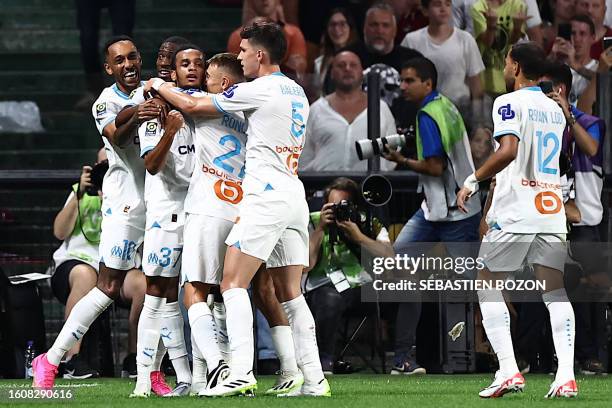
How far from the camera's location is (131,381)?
1170 cm

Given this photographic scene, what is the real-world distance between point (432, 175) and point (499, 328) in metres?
3.33

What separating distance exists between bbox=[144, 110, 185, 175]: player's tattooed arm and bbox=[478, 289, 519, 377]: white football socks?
2107 mm

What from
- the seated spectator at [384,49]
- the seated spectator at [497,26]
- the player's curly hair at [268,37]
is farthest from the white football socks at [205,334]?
the seated spectator at [497,26]

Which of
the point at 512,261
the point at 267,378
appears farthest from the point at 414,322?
the point at 512,261

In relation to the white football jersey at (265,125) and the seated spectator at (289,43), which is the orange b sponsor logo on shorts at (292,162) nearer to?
the white football jersey at (265,125)

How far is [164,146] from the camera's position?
9297 mm

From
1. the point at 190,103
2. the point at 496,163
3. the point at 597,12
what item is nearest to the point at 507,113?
the point at 496,163

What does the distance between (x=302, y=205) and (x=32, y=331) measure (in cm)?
413

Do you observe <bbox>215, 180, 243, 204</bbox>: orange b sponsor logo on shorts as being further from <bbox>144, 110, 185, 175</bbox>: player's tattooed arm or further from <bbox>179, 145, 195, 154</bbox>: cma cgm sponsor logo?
<bbox>179, 145, 195, 154</bbox>: cma cgm sponsor logo

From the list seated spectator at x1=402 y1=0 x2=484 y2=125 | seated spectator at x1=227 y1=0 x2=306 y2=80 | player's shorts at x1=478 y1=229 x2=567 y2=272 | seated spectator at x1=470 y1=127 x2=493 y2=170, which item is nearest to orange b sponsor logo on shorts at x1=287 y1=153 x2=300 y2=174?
player's shorts at x1=478 y1=229 x2=567 y2=272

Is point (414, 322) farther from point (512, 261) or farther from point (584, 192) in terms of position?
point (512, 261)

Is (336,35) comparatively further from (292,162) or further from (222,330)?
(292,162)

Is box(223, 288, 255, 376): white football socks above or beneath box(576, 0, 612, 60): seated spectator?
beneath

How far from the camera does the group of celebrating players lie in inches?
354
